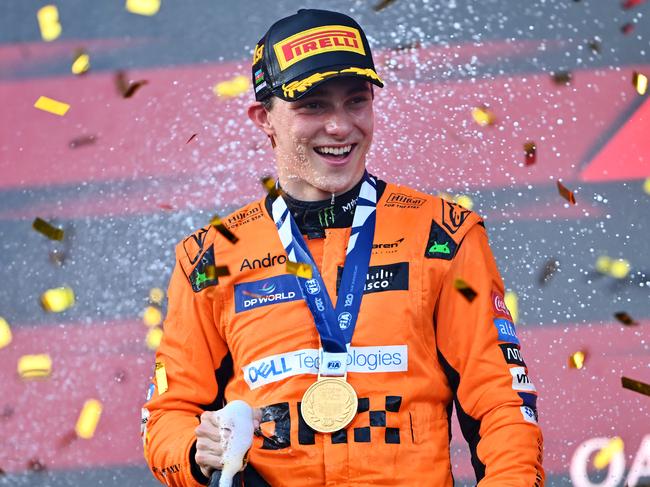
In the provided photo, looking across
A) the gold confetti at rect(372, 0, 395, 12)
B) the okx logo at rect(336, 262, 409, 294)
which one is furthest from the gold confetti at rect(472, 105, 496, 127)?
the okx logo at rect(336, 262, 409, 294)

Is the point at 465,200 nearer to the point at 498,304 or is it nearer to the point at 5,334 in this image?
the point at 498,304

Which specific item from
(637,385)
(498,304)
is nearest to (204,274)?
(498,304)

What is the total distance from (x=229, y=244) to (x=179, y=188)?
48.3 inches

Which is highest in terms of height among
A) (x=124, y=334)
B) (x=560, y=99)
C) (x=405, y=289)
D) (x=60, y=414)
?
(x=560, y=99)

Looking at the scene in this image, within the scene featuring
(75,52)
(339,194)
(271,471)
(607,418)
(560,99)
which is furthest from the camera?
(75,52)

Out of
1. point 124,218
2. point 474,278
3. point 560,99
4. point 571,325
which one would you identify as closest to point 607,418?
point 571,325

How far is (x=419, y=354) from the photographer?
2.37 metres

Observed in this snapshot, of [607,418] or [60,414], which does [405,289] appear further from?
[60,414]

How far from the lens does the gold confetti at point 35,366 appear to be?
366 centimetres

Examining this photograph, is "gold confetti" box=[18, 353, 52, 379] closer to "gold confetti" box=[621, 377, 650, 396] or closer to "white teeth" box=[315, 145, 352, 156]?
"white teeth" box=[315, 145, 352, 156]

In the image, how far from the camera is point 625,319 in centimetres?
352

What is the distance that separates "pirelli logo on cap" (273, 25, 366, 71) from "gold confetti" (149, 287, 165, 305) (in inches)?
52.0

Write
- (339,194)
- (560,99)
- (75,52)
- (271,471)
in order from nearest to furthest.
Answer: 1. (271,471)
2. (339,194)
3. (560,99)
4. (75,52)

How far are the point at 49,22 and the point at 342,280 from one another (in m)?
1.97
